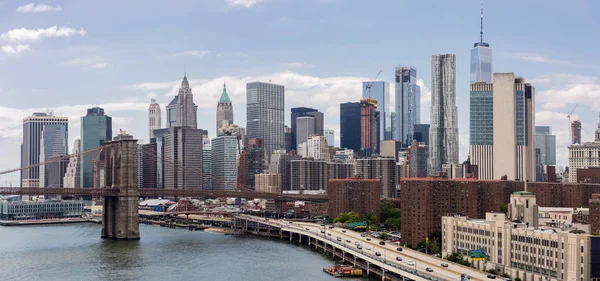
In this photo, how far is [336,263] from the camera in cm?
8712

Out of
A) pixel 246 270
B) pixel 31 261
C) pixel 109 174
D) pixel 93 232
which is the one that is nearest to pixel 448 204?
pixel 246 270

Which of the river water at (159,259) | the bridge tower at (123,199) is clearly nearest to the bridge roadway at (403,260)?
the river water at (159,259)

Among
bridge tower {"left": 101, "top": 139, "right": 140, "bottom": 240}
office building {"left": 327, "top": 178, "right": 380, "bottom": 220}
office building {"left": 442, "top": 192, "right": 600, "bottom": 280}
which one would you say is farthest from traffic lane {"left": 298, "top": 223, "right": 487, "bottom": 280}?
office building {"left": 327, "top": 178, "right": 380, "bottom": 220}

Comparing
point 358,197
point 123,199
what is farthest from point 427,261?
point 358,197

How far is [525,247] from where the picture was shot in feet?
218

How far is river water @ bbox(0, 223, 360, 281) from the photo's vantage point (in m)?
76.7

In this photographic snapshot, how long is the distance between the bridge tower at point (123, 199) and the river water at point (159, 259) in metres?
2.63

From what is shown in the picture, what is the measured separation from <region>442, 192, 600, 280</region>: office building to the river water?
14812mm

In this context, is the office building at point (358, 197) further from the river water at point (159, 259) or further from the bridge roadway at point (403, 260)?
the bridge roadway at point (403, 260)

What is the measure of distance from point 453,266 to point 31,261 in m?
47.9

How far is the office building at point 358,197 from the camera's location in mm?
143875

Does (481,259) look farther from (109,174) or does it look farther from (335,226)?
(109,174)

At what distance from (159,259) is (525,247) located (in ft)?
142

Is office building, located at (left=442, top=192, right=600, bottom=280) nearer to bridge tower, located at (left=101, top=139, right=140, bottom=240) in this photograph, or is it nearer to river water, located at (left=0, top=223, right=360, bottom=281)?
river water, located at (left=0, top=223, right=360, bottom=281)
